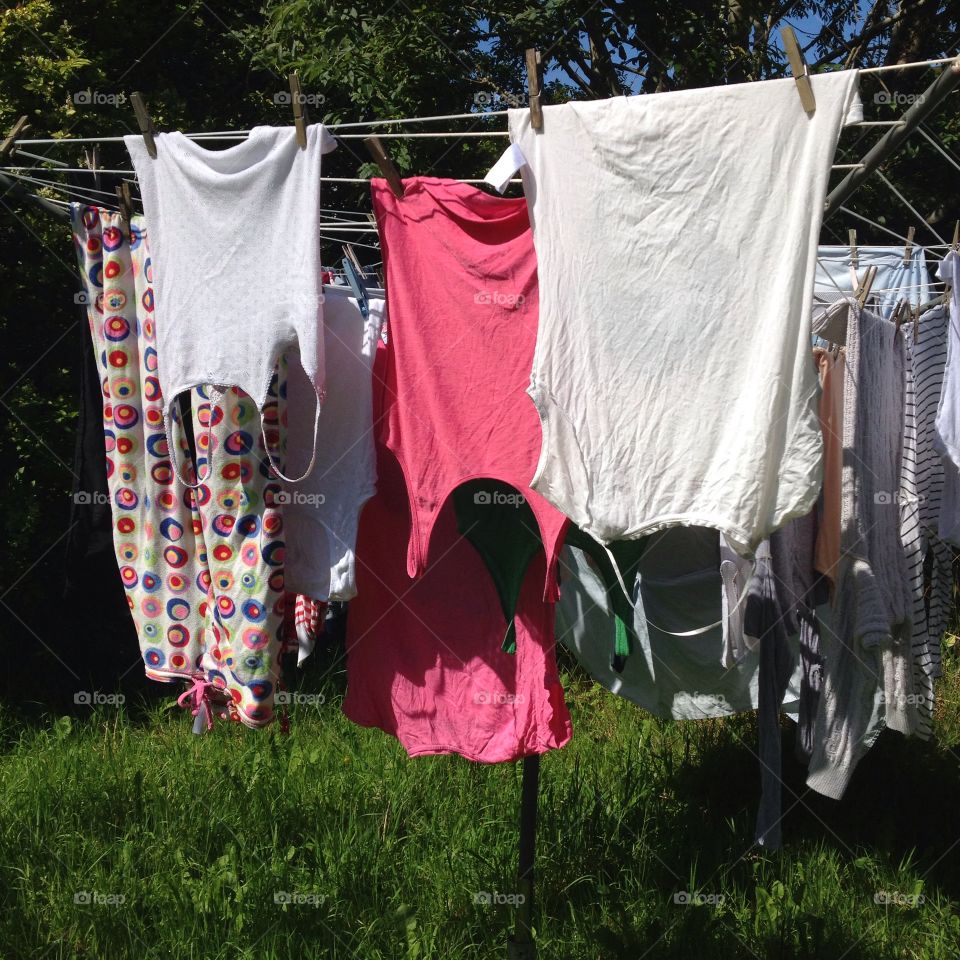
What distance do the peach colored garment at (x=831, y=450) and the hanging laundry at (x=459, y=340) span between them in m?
0.88

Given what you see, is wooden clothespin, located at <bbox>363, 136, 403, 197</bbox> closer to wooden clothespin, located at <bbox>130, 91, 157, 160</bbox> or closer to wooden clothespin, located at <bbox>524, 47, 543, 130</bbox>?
wooden clothespin, located at <bbox>524, 47, 543, 130</bbox>

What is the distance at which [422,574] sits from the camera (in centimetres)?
267

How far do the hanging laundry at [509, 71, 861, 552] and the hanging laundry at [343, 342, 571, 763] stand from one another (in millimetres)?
590

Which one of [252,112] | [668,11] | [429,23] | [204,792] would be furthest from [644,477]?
[252,112]

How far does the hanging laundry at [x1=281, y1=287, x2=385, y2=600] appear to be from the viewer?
2.73 meters

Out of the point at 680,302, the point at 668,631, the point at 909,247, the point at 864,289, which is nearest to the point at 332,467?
the point at 680,302

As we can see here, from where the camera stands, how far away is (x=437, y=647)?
9.42 feet

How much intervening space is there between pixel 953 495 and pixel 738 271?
4.59ft

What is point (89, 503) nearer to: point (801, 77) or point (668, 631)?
point (668, 631)

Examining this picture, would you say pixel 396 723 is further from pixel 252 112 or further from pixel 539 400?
pixel 252 112

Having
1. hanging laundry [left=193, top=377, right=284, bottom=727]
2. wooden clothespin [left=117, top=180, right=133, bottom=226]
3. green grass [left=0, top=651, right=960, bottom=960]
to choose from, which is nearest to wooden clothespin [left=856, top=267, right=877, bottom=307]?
hanging laundry [left=193, top=377, right=284, bottom=727]

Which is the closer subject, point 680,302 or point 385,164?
point 680,302

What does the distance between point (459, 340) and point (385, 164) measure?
43cm

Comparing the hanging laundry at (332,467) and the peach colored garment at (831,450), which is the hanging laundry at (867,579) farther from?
the hanging laundry at (332,467)
